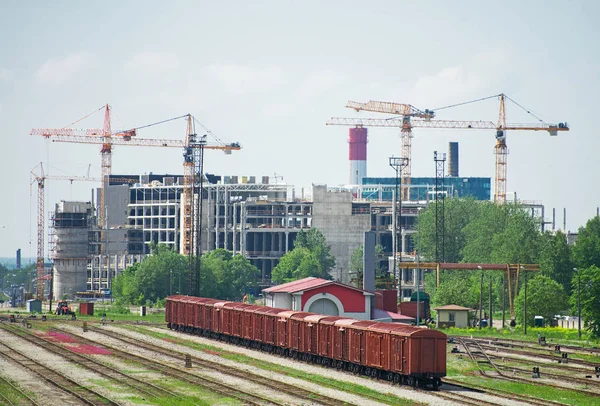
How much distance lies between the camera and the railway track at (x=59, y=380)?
49.4 metres

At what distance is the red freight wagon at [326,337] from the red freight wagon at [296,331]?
2906mm

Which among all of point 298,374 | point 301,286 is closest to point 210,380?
point 298,374

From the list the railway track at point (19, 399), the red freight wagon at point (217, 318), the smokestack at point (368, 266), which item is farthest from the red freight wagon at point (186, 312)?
the railway track at point (19, 399)

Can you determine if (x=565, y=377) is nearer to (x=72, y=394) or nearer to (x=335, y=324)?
(x=335, y=324)

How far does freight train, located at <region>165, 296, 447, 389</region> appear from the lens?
56281mm

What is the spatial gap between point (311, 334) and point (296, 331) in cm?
257

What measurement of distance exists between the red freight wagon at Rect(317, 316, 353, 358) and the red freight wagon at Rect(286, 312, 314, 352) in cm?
291

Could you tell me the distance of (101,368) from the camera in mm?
64250

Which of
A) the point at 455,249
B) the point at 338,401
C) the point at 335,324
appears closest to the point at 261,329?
the point at 335,324

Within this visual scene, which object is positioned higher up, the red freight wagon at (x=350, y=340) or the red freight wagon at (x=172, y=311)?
the red freight wagon at (x=350, y=340)

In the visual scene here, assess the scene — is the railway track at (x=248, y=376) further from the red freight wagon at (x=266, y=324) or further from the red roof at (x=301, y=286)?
the red roof at (x=301, y=286)

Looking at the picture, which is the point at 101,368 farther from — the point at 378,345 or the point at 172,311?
the point at 172,311

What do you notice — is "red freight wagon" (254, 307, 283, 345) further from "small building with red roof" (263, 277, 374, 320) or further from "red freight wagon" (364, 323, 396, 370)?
"red freight wagon" (364, 323, 396, 370)

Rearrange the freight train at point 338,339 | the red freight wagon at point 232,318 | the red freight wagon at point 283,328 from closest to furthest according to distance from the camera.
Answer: the freight train at point 338,339 → the red freight wagon at point 283,328 → the red freight wagon at point 232,318
